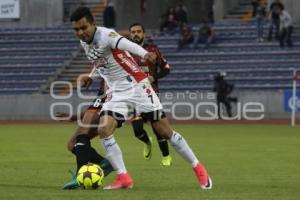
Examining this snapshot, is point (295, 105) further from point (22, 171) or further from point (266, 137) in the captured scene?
point (22, 171)

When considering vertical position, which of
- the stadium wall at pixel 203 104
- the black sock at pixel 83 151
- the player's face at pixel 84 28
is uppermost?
the player's face at pixel 84 28

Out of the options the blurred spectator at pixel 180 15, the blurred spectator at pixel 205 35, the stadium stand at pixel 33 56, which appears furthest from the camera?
the blurred spectator at pixel 180 15

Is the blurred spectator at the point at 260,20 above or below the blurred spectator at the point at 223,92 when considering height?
above

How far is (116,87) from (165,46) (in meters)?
29.7

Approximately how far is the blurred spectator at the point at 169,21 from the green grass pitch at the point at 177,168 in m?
16.7

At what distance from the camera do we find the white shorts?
10703 millimetres

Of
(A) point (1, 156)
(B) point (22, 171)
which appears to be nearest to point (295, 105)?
(A) point (1, 156)

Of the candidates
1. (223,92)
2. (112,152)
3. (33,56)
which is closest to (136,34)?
(112,152)

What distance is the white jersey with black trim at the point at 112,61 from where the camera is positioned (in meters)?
10.7

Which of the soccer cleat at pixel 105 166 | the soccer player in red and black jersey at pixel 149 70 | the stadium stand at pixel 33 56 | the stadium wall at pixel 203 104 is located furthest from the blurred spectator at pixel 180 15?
the soccer cleat at pixel 105 166

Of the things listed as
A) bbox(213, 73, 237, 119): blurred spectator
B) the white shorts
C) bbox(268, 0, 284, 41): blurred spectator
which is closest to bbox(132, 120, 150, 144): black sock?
the white shorts

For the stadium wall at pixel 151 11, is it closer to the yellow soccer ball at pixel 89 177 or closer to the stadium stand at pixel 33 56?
the stadium stand at pixel 33 56

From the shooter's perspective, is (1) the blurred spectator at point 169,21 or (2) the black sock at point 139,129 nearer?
(2) the black sock at point 139,129

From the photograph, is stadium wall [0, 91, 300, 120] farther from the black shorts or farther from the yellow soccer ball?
the yellow soccer ball
